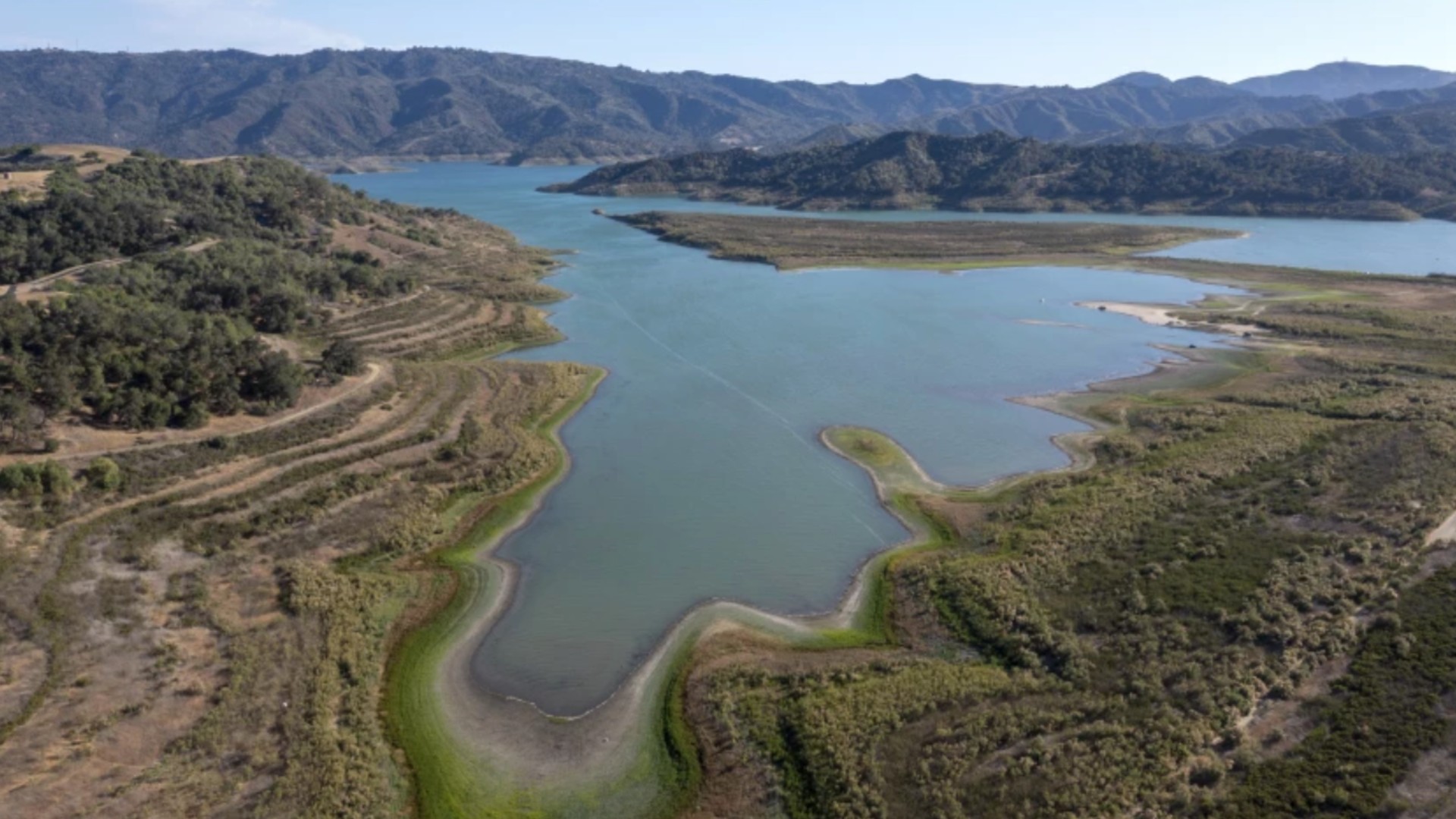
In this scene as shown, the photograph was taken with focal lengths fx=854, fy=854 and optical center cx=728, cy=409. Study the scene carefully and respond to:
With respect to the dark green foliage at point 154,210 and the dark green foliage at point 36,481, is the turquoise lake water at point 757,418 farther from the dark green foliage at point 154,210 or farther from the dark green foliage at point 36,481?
the dark green foliage at point 154,210

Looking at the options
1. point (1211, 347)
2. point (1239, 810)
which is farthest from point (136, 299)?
point (1211, 347)

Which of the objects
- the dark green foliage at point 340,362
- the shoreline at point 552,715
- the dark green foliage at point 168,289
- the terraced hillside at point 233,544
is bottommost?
the shoreline at point 552,715

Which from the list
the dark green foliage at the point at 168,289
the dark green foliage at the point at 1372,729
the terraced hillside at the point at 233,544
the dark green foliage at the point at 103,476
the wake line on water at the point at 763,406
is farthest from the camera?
the dark green foliage at the point at 168,289

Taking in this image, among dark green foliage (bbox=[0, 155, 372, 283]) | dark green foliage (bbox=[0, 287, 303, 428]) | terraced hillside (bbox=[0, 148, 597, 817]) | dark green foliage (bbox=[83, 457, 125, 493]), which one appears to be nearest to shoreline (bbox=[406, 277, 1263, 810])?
terraced hillside (bbox=[0, 148, 597, 817])

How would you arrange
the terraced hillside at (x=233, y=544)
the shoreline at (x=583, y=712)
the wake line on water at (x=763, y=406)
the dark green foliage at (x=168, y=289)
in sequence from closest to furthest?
1. the terraced hillside at (x=233, y=544)
2. the shoreline at (x=583, y=712)
3. the wake line on water at (x=763, y=406)
4. the dark green foliage at (x=168, y=289)

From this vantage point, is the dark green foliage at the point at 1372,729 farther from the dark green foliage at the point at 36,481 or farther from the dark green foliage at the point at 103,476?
the dark green foliage at the point at 36,481

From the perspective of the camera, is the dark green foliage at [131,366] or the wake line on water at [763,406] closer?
the dark green foliage at [131,366]

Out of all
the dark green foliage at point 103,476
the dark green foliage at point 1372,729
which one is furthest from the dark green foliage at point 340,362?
the dark green foliage at point 1372,729

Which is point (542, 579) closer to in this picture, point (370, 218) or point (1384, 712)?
point (1384, 712)

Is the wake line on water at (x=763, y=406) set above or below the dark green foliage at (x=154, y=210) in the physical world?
below
